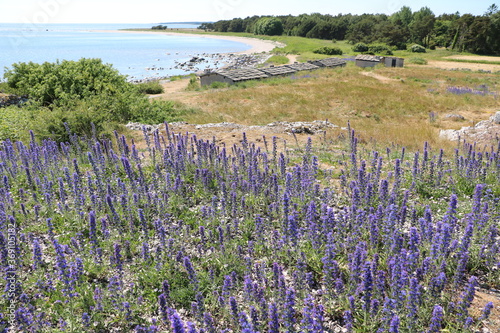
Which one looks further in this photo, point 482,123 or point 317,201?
point 482,123

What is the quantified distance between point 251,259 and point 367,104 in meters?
29.8

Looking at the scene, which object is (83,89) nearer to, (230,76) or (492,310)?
(492,310)

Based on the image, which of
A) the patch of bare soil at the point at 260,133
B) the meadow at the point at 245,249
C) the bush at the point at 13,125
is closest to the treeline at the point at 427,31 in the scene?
the patch of bare soil at the point at 260,133

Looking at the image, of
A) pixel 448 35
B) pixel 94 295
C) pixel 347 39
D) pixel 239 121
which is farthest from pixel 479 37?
pixel 94 295

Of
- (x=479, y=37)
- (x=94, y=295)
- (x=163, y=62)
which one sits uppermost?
(x=479, y=37)

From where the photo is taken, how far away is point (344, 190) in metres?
8.75

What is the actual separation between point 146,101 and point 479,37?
3718 inches

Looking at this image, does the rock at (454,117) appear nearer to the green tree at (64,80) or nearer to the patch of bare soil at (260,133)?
the patch of bare soil at (260,133)

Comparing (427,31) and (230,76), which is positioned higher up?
(427,31)

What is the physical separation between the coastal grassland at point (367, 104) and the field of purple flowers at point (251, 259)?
11.7 meters

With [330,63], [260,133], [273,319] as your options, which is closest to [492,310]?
[273,319]

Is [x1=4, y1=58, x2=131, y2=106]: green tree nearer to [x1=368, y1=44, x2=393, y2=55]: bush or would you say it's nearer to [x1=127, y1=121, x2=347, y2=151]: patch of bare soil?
[x1=127, y1=121, x2=347, y2=151]: patch of bare soil

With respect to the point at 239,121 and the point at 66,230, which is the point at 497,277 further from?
the point at 239,121

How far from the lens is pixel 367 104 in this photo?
32594 mm
